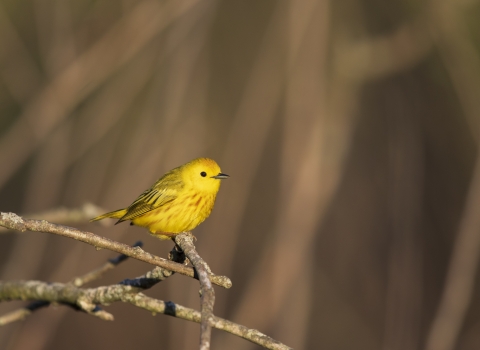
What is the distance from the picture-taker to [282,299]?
12.3 feet

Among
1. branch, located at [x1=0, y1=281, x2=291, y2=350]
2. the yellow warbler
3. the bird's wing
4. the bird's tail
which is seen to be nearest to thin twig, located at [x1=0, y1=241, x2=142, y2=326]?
branch, located at [x1=0, y1=281, x2=291, y2=350]

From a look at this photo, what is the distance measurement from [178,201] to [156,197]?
0.65 feet

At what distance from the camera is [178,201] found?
431 centimetres

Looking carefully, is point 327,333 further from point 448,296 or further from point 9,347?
point 9,347

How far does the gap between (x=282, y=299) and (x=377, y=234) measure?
238cm

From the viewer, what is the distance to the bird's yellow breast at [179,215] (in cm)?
415

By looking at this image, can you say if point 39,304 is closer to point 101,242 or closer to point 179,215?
point 101,242

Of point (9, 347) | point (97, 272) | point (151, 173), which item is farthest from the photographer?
point (151, 173)

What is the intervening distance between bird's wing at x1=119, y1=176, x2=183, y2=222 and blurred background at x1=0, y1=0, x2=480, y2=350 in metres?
0.16

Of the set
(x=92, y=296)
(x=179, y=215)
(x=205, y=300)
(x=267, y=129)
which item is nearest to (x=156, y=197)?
(x=179, y=215)

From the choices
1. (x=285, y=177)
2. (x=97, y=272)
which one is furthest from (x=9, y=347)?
(x=285, y=177)

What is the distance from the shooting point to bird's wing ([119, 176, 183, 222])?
4.23 metres

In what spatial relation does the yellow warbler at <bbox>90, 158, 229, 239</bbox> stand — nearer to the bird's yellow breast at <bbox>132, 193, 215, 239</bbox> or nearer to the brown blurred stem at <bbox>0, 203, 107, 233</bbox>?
the bird's yellow breast at <bbox>132, 193, 215, 239</bbox>

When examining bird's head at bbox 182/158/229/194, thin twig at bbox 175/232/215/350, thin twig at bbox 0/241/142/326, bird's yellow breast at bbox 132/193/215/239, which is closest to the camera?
thin twig at bbox 175/232/215/350
